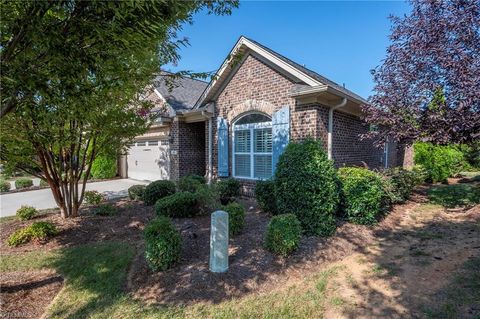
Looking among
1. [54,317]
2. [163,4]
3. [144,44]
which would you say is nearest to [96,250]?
[54,317]

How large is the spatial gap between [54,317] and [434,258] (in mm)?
5698

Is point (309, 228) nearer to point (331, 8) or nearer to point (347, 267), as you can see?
point (347, 267)

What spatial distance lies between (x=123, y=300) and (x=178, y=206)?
3.10 meters

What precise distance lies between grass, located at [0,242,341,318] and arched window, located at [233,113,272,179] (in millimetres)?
4774

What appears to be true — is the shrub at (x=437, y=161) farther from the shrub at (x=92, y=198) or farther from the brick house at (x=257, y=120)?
the shrub at (x=92, y=198)

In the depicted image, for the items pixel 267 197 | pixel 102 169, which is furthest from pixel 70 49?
pixel 102 169

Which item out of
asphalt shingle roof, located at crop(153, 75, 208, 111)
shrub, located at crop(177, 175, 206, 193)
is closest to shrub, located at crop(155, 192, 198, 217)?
shrub, located at crop(177, 175, 206, 193)

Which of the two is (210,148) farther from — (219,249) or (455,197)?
(455,197)

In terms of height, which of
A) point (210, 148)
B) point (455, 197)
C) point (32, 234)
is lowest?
point (32, 234)

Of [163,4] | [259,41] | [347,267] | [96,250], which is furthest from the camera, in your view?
[259,41]

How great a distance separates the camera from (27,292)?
3818mm

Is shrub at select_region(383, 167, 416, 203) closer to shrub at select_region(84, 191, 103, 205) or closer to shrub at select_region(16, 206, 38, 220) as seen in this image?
shrub at select_region(84, 191, 103, 205)

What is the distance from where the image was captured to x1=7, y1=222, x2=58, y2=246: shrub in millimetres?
5434

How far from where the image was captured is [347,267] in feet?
13.7
